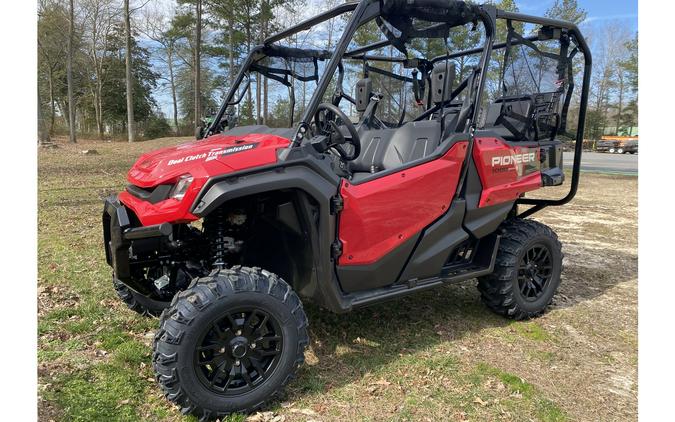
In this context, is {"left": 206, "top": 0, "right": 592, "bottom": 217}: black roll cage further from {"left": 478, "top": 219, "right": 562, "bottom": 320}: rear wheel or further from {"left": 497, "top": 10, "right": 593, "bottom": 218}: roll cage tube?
{"left": 478, "top": 219, "right": 562, "bottom": 320}: rear wheel

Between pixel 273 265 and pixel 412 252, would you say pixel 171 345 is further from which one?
pixel 412 252

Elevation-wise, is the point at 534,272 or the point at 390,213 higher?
the point at 390,213

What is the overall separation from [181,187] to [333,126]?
1004 millimetres

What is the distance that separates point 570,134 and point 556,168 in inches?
16.1

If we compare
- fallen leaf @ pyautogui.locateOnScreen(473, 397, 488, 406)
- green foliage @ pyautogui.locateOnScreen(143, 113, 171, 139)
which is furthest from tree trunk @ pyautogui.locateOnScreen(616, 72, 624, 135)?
fallen leaf @ pyautogui.locateOnScreen(473, 397, 488, 406)

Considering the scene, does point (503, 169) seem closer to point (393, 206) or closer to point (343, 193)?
point (393, 206)

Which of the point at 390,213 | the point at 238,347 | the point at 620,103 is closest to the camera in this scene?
the point at 238,347

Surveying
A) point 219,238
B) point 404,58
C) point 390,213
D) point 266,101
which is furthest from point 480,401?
point 404,58

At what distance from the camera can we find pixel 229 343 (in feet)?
8.62

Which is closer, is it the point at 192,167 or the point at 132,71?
the point at 192,167

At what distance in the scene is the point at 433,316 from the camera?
4152 millimetres

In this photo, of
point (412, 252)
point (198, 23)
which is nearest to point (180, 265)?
point (412, 252)

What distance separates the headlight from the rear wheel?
265 centimetres

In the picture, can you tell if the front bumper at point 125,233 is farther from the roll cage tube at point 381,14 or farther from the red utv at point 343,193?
the roll cage tube at point 381,14
